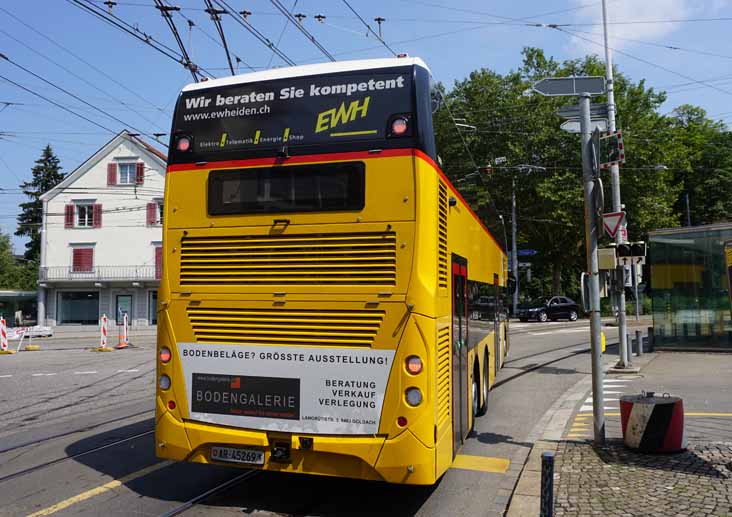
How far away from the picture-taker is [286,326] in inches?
208

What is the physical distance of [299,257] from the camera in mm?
5285

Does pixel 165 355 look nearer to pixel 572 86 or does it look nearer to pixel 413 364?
pixel 413 364

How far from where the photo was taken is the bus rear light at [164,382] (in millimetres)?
5625

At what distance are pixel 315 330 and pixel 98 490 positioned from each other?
2.66 metres

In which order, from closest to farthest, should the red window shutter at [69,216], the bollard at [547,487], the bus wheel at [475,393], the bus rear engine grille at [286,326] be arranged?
1. the bollard at [547,487]
2. the bus rear engine grille at [286,326]
3. the bus wheel at [475,393]
4. the red window shutter at [69,216]

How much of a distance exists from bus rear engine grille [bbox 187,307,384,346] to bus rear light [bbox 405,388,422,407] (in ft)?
1.64

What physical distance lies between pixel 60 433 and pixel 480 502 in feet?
19.0

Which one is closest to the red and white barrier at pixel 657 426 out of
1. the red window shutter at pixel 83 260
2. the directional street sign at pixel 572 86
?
the directional street sign at pixel 572 86

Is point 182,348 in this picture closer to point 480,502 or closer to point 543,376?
point 480,502

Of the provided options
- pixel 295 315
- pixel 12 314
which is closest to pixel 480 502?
pixel 295 315

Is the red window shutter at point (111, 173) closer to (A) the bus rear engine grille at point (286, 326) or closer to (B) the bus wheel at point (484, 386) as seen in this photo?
(B) the bus wheel at point (484, 386)

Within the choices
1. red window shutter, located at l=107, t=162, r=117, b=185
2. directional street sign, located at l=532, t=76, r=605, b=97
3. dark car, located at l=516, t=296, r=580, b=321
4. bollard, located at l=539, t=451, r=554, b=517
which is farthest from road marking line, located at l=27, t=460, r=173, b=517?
red window shutter, located at l=107, t=162, r=117, b=185

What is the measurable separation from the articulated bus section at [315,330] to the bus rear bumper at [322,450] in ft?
0.03

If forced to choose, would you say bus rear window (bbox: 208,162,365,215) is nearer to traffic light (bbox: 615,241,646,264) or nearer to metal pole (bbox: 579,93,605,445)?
metal pole (bbox: 579,93,605,445)
